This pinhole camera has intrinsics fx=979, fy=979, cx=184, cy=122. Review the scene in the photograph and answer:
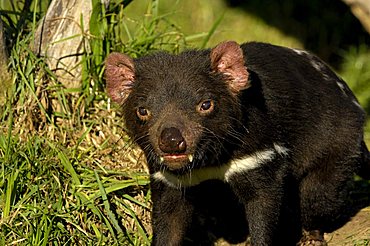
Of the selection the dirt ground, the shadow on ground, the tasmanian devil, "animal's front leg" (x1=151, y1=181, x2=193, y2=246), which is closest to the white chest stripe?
the tasmanian devil

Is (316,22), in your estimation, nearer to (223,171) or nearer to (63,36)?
(63,36)

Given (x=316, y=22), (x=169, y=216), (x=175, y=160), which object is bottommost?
(x=316, y=22)

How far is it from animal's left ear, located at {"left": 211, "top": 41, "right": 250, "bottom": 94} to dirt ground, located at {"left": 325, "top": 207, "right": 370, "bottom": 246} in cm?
143

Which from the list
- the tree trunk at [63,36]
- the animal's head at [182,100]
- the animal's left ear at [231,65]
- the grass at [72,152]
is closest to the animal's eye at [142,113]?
the animal's head at [182,100]

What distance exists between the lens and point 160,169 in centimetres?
543

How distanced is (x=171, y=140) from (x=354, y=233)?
6.52ft

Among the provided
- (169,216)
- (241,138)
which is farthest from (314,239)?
(241,138)

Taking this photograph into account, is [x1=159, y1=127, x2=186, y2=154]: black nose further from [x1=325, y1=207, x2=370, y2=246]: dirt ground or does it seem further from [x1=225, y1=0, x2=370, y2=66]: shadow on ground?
[x1=225, y1=0, x2=370, y2=66]: shadow on ground

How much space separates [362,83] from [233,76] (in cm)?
450

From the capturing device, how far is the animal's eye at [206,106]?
4984 millimetres

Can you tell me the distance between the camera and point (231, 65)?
5.15 meters

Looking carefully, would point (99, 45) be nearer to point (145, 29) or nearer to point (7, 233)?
point (145, 29)

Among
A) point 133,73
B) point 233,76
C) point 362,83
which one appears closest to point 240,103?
point 233,76

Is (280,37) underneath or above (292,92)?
underneath
